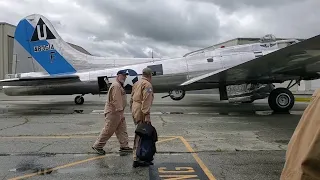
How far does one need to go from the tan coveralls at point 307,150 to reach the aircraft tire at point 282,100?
12.8 meters

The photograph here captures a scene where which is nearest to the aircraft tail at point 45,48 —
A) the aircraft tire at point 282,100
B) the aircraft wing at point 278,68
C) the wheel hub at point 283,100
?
the aircraft wing at point 278,68

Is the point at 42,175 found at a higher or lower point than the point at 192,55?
lower

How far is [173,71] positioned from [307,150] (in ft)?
45.5

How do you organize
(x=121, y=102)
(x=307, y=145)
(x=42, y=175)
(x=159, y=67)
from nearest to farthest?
1. (x=307, y=145)
2. (x=42, y=175)
3. (x=121, y=102)
4. (x=159, y=67)

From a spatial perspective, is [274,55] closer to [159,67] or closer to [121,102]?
[159,67]

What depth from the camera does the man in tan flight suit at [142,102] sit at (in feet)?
18.0

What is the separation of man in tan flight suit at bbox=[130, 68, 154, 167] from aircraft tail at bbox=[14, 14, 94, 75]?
11.4 metres

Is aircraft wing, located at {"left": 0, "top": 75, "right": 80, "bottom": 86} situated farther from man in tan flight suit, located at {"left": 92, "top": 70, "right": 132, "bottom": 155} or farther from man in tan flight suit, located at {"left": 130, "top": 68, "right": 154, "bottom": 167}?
man in tan flight suit, located at {"left": 130, "top": 68, "right": 154, "bottom": 167}

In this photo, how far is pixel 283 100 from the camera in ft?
43.4

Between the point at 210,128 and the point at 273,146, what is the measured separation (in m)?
2.65

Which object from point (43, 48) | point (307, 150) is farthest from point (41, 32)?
point (307, 150)

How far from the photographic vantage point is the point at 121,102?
21.2 feet

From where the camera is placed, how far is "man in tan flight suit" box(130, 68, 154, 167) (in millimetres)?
5480

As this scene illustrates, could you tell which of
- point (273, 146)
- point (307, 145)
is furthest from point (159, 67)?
point (307, 145)
